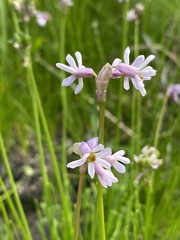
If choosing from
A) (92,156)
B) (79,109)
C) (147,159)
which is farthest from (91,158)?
(79,109)

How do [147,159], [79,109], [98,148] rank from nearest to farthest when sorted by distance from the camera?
[98,148]
[147,159]
[79,109]

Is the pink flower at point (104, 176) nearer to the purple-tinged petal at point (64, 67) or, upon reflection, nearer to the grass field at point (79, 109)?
the purple-tinged petal at point (64, 67)

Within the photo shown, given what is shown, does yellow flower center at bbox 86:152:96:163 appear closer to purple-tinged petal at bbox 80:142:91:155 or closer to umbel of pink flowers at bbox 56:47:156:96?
purple-tinged petal at bbox 80:142:91:155

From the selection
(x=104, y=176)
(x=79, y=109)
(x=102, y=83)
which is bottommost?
(x=79, y=109)

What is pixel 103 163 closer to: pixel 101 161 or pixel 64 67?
pixel 101 161

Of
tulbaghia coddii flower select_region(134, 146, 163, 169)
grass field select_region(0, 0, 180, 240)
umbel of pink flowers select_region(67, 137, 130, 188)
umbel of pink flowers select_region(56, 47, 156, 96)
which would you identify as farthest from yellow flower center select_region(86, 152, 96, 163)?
grass field select_region(0, 0, 180, 240)

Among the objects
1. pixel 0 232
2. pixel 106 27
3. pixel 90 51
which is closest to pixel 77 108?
pixel 90 51

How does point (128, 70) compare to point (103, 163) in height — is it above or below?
above

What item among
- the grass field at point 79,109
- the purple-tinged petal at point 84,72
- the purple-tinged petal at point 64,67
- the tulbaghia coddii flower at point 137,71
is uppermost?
the purple-tinged petal at point 64,67

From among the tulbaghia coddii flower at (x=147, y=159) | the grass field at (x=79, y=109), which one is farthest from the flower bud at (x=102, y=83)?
the grass field at (x=79, y=109)

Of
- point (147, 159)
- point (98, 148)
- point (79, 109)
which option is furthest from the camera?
point (79, 109)

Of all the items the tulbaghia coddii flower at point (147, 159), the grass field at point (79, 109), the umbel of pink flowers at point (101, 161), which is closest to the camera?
the umbel of pink flowers at point (101, 161)
